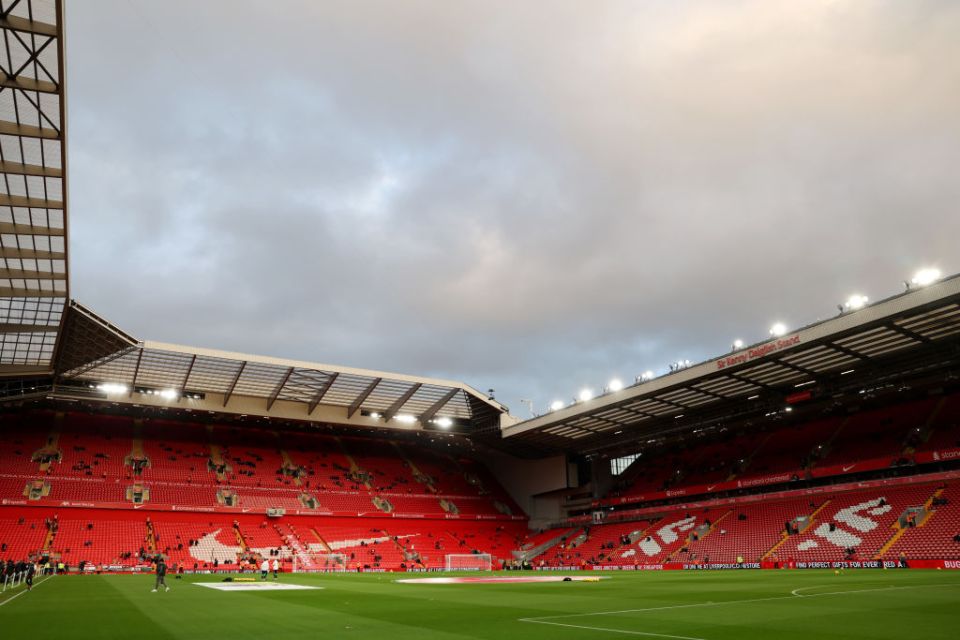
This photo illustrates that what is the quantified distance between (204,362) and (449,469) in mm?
34661

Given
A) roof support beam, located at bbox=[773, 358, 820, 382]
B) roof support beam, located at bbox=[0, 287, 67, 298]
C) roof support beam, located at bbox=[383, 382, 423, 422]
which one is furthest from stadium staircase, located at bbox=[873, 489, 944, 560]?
roof support beam, located at bbox=[0, 287, 67, 298]

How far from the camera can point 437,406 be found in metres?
61.0

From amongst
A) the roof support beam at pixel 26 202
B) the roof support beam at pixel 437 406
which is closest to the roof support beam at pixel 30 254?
the roof support beam at pixel 26 202

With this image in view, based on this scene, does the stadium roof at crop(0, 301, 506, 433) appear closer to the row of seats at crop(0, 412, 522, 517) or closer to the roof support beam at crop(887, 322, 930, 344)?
the row of seats at crop(0, 412, 522, 517)


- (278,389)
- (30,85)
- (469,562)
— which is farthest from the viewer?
(469,562)

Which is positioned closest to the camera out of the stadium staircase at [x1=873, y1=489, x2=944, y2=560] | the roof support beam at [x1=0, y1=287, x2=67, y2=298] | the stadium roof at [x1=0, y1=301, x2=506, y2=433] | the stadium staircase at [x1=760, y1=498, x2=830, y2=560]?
the roof support beam at [x1=0, y1=287, x2=67, y2=298]

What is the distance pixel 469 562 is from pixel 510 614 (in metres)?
45.4

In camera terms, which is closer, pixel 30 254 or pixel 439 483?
pixel 30 254

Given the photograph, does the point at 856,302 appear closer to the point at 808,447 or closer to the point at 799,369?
the point at 799,369

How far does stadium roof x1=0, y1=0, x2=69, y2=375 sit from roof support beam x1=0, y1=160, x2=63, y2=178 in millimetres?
28

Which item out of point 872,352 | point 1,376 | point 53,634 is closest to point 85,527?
point 1,376

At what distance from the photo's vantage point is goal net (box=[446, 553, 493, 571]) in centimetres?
5706

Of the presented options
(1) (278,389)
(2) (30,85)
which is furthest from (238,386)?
(2) (30,85)

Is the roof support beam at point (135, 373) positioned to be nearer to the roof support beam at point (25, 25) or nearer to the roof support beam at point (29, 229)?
the roof support beam at point (29, 229)
